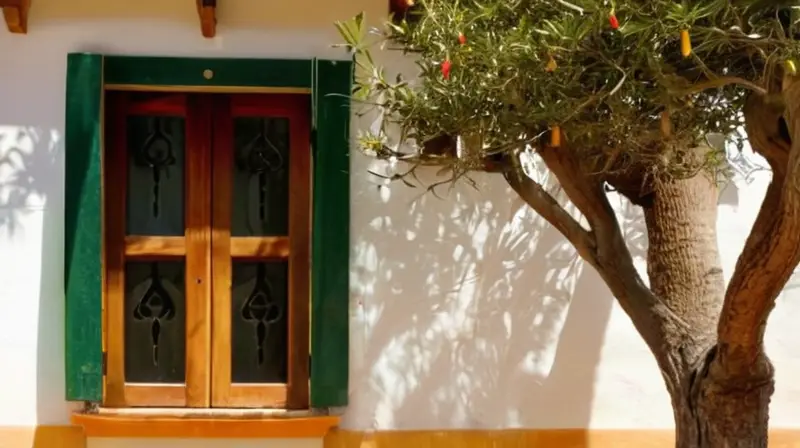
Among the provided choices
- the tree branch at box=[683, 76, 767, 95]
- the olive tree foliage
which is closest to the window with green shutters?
the olive tree foliage

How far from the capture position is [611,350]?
3715 mm

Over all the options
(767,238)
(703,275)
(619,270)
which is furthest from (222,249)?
(767,238)

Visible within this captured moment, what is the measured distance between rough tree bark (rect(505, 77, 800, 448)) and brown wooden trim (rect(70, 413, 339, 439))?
1.35 metres

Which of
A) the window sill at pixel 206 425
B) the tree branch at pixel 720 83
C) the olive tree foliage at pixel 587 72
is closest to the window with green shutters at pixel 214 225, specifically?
the window sill at pixel 206 425

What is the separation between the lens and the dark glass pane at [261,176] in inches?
146

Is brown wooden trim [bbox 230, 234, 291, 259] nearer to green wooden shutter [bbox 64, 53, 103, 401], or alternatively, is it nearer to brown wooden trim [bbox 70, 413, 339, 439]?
green wooden shutter [bbox 64, 53, 103, 401]

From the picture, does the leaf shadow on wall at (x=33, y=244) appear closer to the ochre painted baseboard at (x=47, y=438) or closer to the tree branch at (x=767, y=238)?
the ochre painted baseboard at (x=47, y=438)

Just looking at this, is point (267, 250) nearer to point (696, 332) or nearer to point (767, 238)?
point (696, 332)

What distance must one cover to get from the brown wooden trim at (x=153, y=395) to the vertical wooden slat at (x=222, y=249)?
137 mm

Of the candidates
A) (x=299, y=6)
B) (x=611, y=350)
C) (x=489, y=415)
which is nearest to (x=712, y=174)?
(x=611, y=350)

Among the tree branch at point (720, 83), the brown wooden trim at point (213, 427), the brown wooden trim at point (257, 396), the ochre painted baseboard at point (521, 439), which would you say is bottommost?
the ochre painted baseboard at point (521, 439)

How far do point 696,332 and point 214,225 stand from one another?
1887 millimetres

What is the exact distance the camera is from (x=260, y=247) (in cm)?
368

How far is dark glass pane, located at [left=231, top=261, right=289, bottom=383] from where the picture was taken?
371cm
